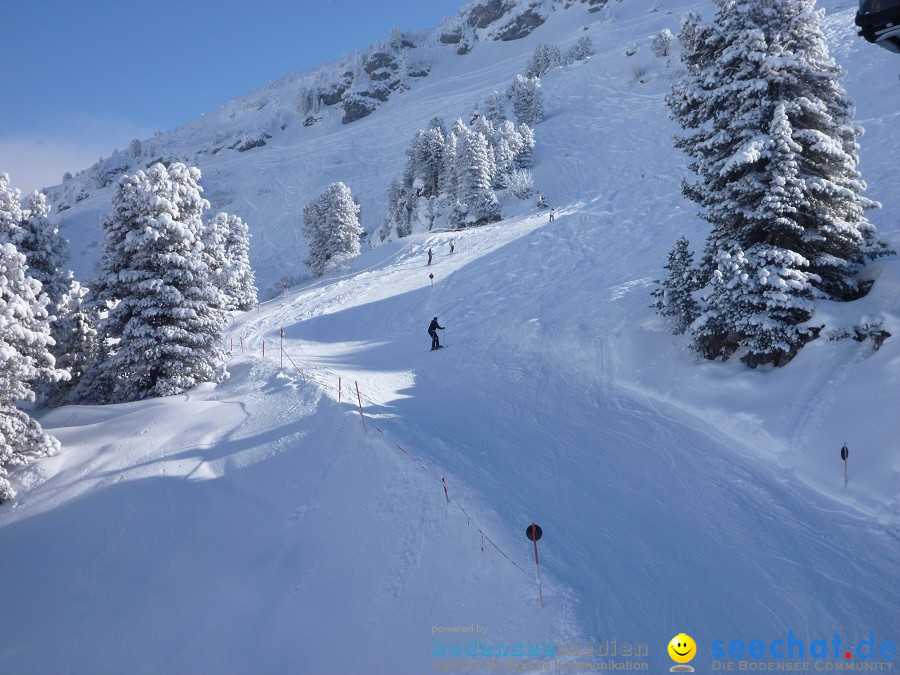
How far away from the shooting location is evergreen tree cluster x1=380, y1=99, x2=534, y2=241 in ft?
170

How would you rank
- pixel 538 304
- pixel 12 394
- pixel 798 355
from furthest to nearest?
pixel 538 304 < pixel 12 394 < pixel 798 355

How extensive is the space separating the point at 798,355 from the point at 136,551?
14.5 meters

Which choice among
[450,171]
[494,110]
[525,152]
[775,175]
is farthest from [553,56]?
[775,175]

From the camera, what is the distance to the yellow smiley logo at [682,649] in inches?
219

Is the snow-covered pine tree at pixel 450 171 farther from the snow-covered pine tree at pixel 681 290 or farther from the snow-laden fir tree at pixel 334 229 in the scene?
the snow-covered pine tree at pixel 681 290

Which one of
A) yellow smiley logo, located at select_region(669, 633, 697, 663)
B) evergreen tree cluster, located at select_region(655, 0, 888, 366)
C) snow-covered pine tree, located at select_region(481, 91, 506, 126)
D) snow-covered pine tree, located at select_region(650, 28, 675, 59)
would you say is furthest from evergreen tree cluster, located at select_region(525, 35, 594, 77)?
yellow smiley logo, located at select_region(669, 633, 697, 663)

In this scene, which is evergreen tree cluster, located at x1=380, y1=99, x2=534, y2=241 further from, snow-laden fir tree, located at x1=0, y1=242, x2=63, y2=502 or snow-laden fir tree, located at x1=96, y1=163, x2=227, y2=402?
snow-laden fir tree, located at x1=0, y1=242, x2=63, y2=502

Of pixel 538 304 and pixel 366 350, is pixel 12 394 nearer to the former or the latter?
pixel 366 350

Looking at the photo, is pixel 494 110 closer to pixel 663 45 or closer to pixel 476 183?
pixel 663 45

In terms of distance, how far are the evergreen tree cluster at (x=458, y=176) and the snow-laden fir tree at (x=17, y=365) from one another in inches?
1622

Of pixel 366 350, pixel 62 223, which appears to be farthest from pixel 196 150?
pixel 366 350

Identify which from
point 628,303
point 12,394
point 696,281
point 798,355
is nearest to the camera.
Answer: point 798,355

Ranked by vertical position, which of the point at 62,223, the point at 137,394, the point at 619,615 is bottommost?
the point at 619,615

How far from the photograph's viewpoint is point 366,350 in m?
23.5
